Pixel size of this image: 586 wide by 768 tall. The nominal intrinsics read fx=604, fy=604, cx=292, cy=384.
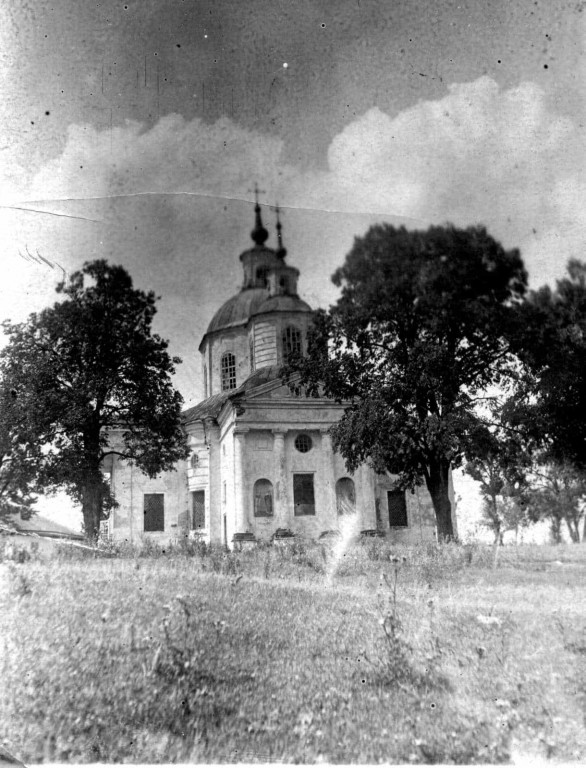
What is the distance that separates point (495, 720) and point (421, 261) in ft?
8.25

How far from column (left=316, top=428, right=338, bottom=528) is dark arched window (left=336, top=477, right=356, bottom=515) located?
0.06 meters

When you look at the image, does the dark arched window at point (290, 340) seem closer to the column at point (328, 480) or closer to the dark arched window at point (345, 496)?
the column at point (328, 480)

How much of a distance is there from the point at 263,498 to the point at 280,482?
384 millimetres

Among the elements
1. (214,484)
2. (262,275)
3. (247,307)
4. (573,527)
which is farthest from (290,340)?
(573,527)

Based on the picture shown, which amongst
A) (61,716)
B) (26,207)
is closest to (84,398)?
(26,207)

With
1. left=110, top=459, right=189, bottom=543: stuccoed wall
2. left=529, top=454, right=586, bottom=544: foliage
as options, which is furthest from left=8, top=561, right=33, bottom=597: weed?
left=529, top=454, right=586, bottom=544: foliage

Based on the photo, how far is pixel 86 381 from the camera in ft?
13.3

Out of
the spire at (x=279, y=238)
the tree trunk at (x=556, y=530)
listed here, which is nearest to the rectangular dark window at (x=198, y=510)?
the spire at (x=279, y=238)

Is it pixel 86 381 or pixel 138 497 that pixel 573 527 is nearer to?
pixel 138 497

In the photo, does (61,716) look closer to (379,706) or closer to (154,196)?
(379,706)

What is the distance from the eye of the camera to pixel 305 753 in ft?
9.37

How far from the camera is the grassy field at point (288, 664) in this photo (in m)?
2.91

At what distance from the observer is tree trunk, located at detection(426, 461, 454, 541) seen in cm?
455

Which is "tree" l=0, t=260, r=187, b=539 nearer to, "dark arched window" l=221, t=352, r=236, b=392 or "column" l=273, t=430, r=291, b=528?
"dark arched window" l=221, t=352, r=236, b=392
